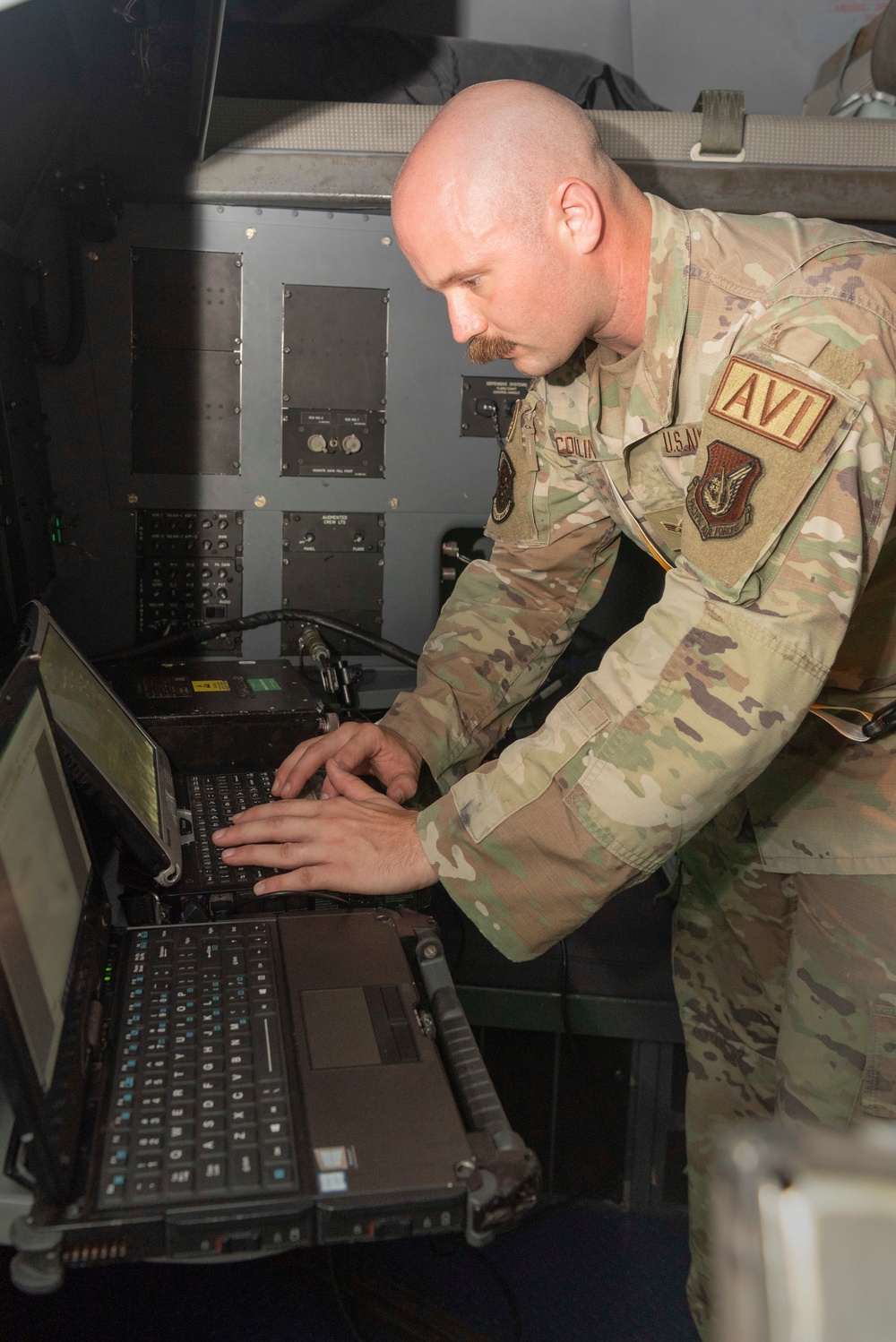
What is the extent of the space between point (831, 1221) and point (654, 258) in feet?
3.36

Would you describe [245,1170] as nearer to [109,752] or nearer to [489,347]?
[109,752]

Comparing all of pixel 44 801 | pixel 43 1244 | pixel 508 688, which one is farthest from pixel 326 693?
pixel 43 1244

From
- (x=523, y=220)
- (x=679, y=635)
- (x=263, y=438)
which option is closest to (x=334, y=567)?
(x=263, y=438)

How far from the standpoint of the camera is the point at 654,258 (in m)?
1.10

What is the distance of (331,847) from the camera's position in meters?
1.01

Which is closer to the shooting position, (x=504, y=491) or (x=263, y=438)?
(x=504, y=491)

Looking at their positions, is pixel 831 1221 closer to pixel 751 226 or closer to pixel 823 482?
pixel 823 482

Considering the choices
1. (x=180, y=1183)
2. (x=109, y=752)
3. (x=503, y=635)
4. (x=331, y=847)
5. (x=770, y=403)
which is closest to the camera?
(x=180, y=1183)

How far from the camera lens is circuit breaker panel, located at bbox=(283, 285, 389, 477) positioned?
199 centimetres

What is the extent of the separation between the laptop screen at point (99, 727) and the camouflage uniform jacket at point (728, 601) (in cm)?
31

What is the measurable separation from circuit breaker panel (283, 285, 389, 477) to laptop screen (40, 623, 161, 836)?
0.87 meters

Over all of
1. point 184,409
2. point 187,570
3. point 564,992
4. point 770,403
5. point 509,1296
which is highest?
point 770,403

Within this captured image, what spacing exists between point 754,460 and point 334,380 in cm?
127

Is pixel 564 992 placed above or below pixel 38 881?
below
